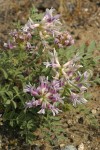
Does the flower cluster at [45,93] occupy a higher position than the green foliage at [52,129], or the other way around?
the flower cluster at [45,93]

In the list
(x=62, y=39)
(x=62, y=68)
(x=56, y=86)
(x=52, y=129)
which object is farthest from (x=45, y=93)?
(x=62, y=39)

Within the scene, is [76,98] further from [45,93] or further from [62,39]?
[62,39]

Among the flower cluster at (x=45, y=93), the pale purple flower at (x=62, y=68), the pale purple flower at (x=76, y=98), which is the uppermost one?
the pale purple flower at (x=62, y=68)

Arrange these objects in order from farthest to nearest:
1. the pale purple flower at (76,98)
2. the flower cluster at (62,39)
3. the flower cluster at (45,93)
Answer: the flower cluster at (62,39) < the pale purple flower at (76,98) < the flower cluster at (45,93)

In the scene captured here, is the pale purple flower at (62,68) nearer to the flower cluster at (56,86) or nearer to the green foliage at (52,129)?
the flower cluster at (56,86)

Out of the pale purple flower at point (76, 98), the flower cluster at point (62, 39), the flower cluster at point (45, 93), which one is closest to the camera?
the flower cluster at point (45, 93)

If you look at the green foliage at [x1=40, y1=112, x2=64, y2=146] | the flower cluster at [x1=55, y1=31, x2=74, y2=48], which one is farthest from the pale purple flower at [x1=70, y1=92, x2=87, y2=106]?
the flower cluster at [x1=55, y1=31, x2=74, y2=48]

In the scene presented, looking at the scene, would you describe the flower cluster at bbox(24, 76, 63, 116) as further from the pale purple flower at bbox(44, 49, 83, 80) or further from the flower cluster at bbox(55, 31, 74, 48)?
the flower cluster at bbox(55, 31, 74, 48)

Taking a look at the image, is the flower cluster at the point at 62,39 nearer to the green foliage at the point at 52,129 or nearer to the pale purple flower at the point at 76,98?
the pale purple flower at the point at 76,98

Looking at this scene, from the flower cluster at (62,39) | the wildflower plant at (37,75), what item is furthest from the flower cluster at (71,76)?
the flower cluster at (62,39)

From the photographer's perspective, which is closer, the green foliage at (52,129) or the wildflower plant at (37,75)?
the wildflower plant at (37,75)
